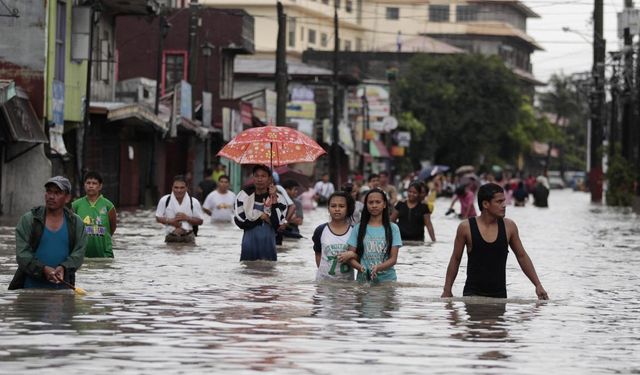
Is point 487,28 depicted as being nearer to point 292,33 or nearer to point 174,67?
point 292,33

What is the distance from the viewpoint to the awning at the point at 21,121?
3672cm

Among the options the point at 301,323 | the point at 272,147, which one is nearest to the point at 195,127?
the point at 272,147

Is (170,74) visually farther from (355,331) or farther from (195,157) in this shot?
(355,331)

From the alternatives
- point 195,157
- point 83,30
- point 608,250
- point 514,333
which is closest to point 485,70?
point 195,157

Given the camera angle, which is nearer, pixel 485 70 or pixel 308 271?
pixel 308 271

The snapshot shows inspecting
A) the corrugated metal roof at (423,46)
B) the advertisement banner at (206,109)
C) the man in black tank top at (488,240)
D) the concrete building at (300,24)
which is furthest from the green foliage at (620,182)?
the corrugated metal roof at (423,46)

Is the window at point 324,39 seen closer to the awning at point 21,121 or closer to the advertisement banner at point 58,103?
the advertisement banner at point 58,103

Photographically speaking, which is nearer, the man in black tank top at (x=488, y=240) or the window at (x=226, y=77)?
the man in black tank top at (x=488, y=240)

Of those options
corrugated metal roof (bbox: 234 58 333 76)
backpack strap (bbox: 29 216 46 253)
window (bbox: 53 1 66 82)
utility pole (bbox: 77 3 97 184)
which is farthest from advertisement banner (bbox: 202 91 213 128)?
backpack strap (bbox: 29 216 46 253)

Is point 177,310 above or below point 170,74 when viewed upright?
below

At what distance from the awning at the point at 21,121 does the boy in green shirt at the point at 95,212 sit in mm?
15958

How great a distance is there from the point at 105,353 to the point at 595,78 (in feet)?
200

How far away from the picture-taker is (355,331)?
42.2 ft

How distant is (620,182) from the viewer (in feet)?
217
